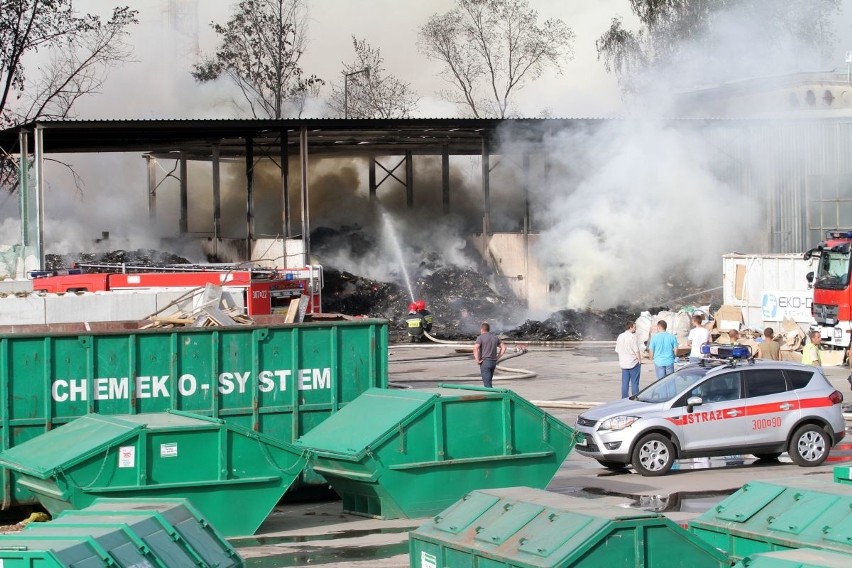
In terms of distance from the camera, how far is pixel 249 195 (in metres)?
43.6

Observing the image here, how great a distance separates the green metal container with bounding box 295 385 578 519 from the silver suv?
2195 millimetres

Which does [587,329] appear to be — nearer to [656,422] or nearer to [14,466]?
[656,422]

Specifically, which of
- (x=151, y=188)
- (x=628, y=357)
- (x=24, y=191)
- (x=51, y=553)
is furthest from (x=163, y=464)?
(x=151, y=188)

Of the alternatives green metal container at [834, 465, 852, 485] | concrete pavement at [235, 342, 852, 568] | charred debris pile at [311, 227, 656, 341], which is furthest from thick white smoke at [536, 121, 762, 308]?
green metal container at [834, 465, 852, 485]

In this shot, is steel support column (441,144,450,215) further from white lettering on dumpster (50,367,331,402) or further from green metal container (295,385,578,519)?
green metal container (295,385,578,519)

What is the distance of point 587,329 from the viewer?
35.8m

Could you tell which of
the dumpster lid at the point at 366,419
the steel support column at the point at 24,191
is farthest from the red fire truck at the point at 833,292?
the steel support column at the point at 24,191

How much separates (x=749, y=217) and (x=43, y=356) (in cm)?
3361

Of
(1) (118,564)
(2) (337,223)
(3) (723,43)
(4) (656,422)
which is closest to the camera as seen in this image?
(1) (118,564)

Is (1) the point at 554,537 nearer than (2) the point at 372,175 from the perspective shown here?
Yes

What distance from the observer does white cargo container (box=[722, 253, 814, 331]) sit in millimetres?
29547

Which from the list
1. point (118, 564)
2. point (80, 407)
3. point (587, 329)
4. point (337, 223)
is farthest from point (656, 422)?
point (337, 223)

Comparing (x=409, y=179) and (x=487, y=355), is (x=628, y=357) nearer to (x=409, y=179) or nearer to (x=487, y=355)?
(x=487, y=355)

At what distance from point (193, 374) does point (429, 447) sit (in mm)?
2950
